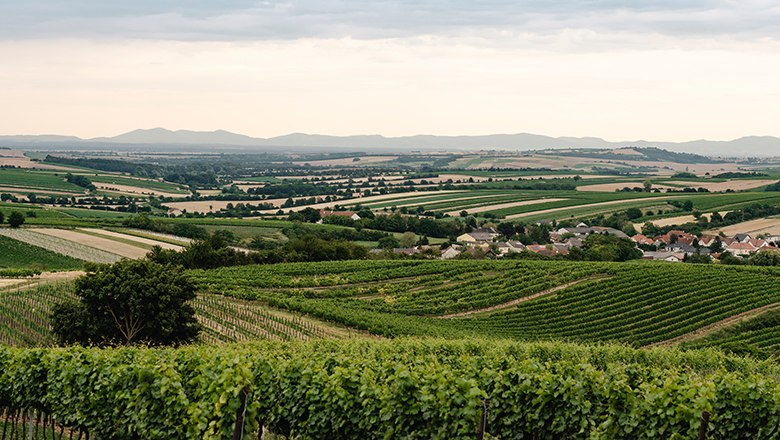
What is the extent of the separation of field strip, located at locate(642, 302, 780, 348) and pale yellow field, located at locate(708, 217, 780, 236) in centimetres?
6115

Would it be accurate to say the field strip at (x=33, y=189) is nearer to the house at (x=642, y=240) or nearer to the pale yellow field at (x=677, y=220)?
the house at (x=642, y=240)

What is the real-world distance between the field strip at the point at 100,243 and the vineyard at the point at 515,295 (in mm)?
11786

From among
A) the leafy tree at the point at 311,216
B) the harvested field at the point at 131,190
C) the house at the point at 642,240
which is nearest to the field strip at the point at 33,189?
the harvested field at the point at 131,190

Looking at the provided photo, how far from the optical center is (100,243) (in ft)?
249

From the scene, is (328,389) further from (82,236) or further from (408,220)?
(408,220)

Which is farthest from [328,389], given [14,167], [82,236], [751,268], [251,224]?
[14,167]

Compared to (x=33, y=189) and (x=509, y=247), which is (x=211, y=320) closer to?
(x=509, y=247)

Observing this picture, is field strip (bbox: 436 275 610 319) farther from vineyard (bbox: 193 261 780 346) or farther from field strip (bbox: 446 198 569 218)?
field strip (bbox: 446 198 569 218)

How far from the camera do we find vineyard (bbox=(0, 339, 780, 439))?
44.7 feet

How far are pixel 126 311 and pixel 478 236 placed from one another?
255 feet

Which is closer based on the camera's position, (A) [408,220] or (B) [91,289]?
(B) [91,289]

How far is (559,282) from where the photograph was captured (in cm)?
5959

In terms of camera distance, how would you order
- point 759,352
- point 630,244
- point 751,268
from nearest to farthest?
point 759,352 → point 751,268 → point 630,244

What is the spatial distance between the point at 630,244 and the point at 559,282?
3512 centimetres
